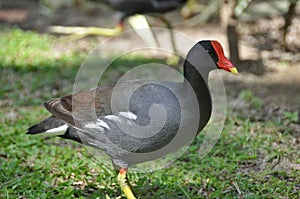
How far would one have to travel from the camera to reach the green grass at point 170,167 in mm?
3797

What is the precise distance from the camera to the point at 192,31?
7926mm

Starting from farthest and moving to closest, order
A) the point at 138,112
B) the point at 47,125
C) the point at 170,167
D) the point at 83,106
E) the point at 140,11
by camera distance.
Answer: the point at 140,11, the point at 170,167, the point at 47,125, the point at 83,106, the point at 138,112

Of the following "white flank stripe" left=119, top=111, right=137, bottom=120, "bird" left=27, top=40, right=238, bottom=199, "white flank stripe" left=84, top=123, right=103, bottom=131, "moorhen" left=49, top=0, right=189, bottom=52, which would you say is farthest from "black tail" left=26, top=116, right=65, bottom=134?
"moorhen" left=49, top=0, right=189, bottom=52

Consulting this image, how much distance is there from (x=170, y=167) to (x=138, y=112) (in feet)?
3.23

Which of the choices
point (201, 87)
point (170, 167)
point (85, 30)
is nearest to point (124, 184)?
point (170, 167)

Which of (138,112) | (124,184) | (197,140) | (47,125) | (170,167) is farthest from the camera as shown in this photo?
(197,140)

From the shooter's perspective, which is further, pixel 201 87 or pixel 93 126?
pixel 93 126

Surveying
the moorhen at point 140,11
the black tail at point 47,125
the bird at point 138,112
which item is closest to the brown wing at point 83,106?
the bird at point 138,112

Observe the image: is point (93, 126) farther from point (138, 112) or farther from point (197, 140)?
point (197, 140)

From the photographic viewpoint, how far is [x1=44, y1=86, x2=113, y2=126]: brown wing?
367 cm

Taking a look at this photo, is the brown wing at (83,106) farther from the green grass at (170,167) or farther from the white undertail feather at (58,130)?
the green grass at (170,167)

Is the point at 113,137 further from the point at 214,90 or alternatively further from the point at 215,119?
the point at 214,90

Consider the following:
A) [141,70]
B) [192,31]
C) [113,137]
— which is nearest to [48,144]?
[113,137]

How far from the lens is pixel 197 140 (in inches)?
187
